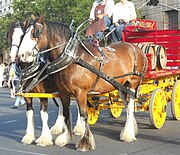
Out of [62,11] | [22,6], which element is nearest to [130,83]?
[62,11]

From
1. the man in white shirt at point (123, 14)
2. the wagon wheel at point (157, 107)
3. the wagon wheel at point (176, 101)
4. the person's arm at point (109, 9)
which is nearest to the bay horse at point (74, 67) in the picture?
the wagon wheel at point (157, 107)

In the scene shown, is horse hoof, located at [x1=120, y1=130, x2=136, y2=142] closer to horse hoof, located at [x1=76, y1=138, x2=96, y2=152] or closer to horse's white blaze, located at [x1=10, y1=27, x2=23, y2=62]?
horse hoof, located at [x1=76, y1=138, x2=96, y2=152]

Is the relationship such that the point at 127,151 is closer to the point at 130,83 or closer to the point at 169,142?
the point at 169,142

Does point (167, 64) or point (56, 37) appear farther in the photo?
point (167, 64)

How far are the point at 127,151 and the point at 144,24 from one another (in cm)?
411

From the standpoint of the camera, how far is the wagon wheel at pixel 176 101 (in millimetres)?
9484

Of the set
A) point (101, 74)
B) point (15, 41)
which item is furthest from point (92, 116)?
point (15, 41)

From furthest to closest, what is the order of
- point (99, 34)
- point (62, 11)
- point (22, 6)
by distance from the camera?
point (22, 6), point (62, 11), point (99, 34)

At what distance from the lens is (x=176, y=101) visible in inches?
382

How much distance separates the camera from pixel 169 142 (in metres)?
7.32

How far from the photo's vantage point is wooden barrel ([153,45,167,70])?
8.89m

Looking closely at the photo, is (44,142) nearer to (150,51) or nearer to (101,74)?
(101,74)

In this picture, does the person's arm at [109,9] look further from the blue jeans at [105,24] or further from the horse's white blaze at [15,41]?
the horse's white blaze at [15,41]

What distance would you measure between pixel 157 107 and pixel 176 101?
1.27 metres
